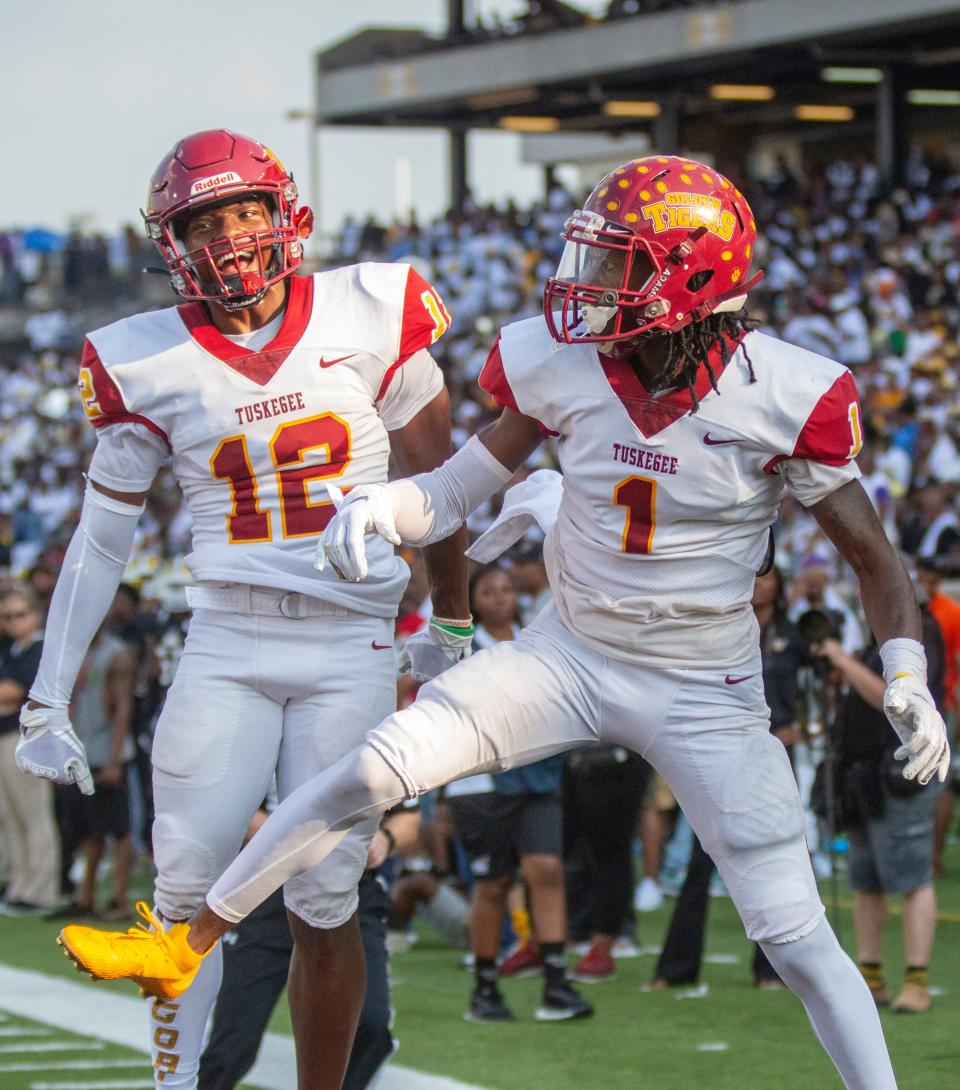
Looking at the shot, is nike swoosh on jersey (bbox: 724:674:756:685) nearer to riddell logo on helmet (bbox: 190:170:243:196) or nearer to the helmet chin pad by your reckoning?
the helmet chin pad

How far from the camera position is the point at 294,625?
13.9 feet

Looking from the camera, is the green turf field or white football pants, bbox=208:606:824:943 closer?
white football pants, bbox=208:606:824:943

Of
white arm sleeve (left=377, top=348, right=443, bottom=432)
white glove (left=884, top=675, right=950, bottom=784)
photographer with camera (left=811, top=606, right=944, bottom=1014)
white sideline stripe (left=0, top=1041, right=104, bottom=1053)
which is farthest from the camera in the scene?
photographer with camera (left=811, top=606, right=944, bottom=1014)

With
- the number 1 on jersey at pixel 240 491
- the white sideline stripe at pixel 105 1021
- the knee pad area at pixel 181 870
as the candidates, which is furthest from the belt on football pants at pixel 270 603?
the white sideline stripe at pixel 105 1021

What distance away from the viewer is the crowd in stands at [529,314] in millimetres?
9771

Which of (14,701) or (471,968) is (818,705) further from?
(14,701)

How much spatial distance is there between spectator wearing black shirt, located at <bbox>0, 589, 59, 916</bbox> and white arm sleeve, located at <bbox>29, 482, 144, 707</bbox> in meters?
5.42

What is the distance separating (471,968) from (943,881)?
2730 millimetres

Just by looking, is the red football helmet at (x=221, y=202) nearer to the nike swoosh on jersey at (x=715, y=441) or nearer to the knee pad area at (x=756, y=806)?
the nike swoosh on jersey at (x=715, y=441)

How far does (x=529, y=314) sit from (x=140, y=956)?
704 inches

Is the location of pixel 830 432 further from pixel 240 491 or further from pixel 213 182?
pixel 213 182

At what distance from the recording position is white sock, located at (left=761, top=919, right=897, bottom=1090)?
374 cm

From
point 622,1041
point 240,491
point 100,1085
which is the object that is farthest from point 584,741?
point 622,1041

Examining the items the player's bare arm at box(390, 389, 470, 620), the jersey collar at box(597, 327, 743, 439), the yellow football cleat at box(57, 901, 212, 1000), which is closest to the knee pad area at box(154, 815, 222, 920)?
the yellow football cleat at box(57, 901, 212, 1000)
